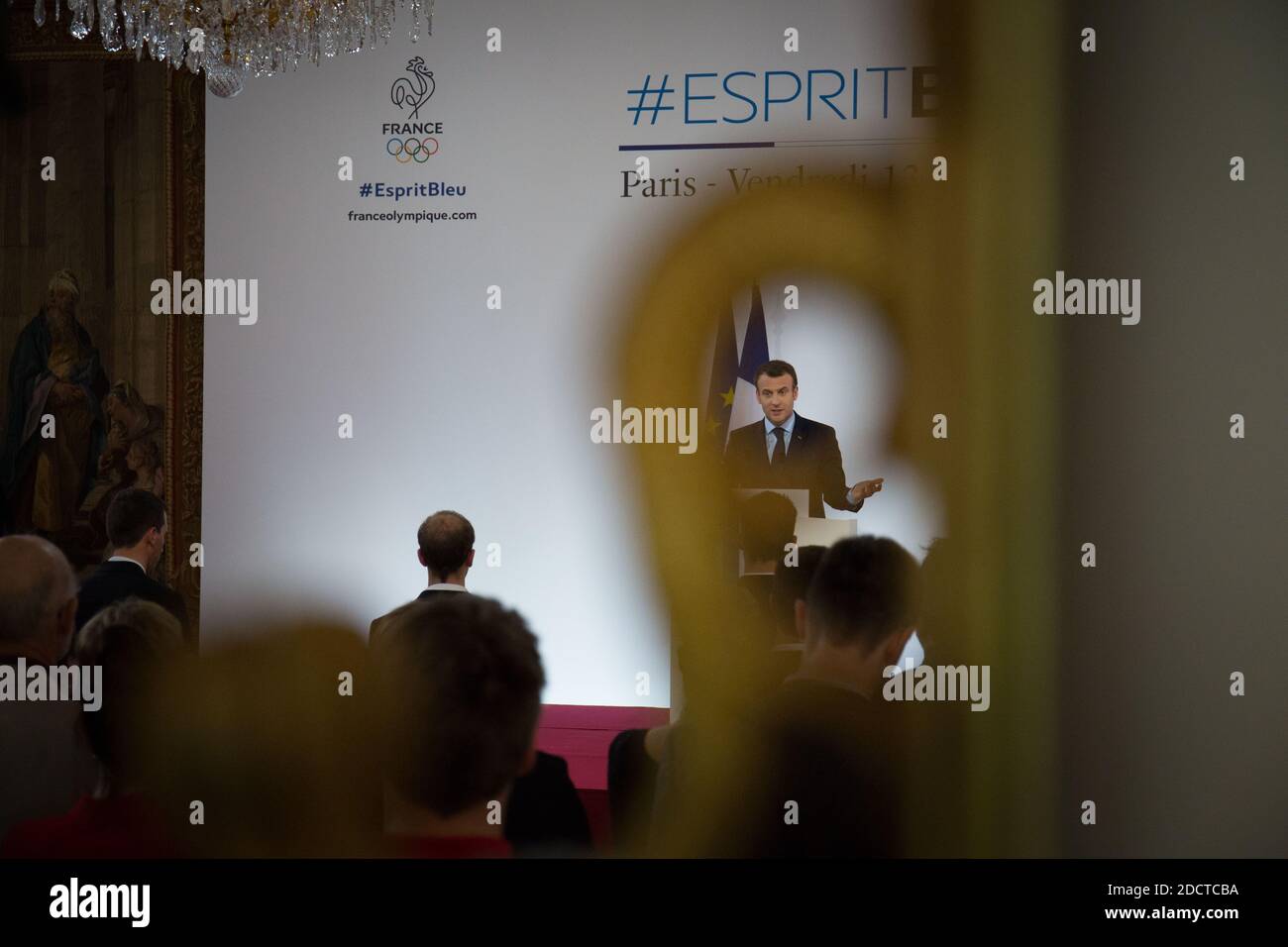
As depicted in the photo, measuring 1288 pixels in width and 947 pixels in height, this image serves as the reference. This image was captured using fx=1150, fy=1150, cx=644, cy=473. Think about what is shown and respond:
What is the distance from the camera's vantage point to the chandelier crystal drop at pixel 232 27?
3.20 metres

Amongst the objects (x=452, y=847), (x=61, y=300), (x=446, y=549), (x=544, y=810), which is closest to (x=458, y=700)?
(x=452, y=847)

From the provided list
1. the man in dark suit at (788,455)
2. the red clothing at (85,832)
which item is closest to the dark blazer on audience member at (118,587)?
the red clothing at (85,832)

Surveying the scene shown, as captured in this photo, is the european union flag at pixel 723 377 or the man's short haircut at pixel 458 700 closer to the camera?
the man's short haircut at pixel 458 700

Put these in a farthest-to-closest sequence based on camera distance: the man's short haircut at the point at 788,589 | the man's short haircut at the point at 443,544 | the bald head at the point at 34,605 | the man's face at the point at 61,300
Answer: the man's face at the point at 61,300 → the man's short haircut at the point at 788,589 → the man's short haircut at the point at 443,544 → the bald head at the point at 34,605

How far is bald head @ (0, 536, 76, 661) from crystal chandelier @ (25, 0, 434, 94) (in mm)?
1451

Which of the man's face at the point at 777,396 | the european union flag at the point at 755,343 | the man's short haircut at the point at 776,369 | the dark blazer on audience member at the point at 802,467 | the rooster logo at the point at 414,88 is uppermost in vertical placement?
the rooster logo at the point at 414,88

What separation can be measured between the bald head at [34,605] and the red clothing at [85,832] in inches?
22.5

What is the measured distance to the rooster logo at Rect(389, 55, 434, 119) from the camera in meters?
4.86

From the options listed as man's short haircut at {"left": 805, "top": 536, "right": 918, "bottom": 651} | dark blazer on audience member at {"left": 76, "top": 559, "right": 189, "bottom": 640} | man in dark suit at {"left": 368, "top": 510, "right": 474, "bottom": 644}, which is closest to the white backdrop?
man in dark suit at {"left": 368, "top": 510, "right": 474, "bottom": 644}

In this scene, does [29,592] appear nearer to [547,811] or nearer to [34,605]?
[34,605]

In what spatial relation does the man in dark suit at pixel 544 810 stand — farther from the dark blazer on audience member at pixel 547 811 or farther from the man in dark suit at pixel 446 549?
the man in dark suit at pixel 446 549

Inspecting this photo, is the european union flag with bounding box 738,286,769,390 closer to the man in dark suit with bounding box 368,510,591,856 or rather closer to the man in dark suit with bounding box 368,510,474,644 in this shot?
the man in dark suit with bounding box 368,510,474,644

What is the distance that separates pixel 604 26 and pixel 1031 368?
222 cm

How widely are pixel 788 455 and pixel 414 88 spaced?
221cm
